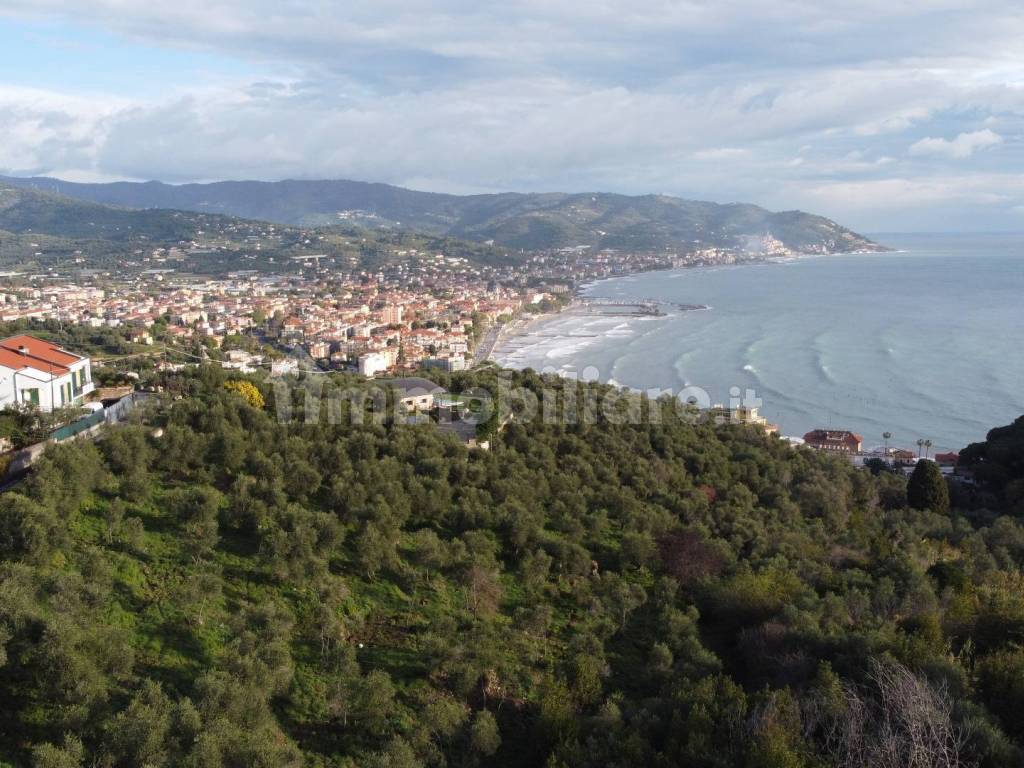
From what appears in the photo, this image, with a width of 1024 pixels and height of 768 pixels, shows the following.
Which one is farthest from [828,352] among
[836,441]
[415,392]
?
[415,392]

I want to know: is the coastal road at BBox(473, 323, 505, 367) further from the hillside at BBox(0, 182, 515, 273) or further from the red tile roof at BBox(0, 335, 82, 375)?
the hillside at BBox(0, 182, 515, 273)

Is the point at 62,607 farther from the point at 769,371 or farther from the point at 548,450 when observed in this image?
the point at 769,371

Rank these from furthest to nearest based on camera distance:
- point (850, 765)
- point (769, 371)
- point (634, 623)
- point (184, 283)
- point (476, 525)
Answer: point (184, 283) → point (769, 371) → point (476, 525) → point (634, 623) → point (850, 765)

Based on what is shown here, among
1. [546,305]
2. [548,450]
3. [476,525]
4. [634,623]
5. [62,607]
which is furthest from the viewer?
[546,305]

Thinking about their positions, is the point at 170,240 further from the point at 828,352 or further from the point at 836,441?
the point at 836,441

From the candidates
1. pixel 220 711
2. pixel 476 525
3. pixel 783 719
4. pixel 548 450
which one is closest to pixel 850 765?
pixel 783 719

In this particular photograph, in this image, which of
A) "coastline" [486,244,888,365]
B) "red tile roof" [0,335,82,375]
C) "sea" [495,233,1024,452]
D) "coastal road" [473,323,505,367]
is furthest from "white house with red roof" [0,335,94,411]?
"coastline" [486,244,888,365]

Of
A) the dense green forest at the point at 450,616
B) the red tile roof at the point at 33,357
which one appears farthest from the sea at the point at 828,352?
the red tile roof at the point at 33,357
